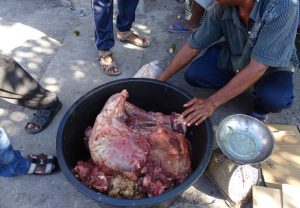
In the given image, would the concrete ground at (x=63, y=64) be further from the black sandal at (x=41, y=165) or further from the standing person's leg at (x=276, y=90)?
the standing person's leg at (x=276, y=90)

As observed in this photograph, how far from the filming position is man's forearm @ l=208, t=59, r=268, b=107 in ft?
7.67

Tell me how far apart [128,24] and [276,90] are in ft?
6.43

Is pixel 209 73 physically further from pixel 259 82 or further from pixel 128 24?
pixel 128 24

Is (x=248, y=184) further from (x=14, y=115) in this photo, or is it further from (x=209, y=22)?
(x=14, y=115)

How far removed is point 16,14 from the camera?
15.0ft

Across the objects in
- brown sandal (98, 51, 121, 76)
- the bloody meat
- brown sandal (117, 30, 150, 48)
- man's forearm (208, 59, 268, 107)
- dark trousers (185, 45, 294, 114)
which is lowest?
brown sandal (98, 51, 121, 76)

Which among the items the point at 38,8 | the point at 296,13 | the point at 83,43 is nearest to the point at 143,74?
the point at 83,43

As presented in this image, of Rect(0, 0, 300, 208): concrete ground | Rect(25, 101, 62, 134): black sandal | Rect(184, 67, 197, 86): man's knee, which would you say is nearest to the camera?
Rect(0, 0, 300, 208): concrete ground

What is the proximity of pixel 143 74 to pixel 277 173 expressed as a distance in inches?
59.7

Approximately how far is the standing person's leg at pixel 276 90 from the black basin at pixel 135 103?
706 mm

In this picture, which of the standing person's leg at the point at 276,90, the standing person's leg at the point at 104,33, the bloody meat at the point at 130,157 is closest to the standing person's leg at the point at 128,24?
the standing person's leg at the point at 104,33

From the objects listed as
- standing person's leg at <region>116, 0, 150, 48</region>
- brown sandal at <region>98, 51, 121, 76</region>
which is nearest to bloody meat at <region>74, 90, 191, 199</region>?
brown sandal at <region>98, 51, 121, 76</region>

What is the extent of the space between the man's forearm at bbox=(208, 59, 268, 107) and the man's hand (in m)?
0.05

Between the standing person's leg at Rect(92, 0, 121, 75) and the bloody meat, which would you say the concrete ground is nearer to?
the standing person's leg at Rect(92, 0, 121, 75)
